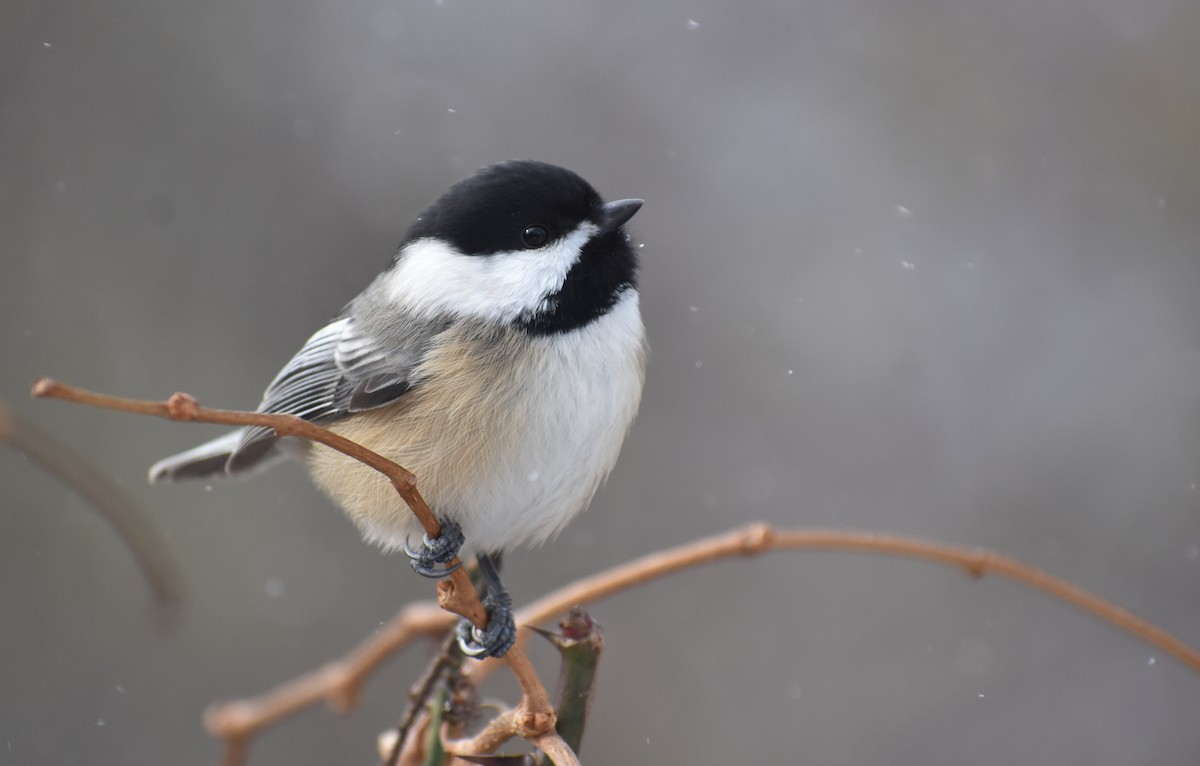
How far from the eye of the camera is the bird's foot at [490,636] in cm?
156

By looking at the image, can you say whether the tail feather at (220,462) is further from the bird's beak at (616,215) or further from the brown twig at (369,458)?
the brown twig at (369,458)

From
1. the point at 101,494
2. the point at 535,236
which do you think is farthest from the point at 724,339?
the point at 101,494

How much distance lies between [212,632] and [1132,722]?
10.8 ft

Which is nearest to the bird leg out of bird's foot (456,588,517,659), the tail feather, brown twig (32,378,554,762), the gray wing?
bird's foot (456,588,517,659)

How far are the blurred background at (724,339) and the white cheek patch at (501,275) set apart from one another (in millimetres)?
2348

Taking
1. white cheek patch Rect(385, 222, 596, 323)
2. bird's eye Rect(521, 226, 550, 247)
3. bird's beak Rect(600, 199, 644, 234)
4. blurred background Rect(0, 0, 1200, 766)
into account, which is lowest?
blurred background Rect(0, 0, 1200, 766)

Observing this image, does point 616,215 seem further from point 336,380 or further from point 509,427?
point 336,380

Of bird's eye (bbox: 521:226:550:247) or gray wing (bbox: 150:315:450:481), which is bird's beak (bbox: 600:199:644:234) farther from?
gray wing (bbox: 150:315:450:481)

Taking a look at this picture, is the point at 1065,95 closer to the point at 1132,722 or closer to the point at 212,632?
the point at 1132,722

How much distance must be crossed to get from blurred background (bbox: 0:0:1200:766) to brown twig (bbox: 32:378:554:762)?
2695 mm

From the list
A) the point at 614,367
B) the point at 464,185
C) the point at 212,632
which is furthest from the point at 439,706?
the point at 212,632

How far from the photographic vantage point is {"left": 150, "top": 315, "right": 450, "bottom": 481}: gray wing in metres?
2.00

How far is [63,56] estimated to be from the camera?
4340mm

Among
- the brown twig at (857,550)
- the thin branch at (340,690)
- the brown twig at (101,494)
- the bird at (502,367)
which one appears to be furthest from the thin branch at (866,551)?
the brown twig at (101,494)
